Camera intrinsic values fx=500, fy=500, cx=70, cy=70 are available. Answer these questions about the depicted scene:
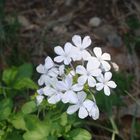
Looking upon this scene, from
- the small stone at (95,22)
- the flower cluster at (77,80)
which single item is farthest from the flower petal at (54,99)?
the small stone at (95,22)

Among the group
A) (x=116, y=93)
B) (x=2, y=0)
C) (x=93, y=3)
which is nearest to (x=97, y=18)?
(x=93, y=3)

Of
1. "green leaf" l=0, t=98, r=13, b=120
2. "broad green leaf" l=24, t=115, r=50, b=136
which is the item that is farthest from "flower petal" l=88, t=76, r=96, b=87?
"green leaf" l=0, t=98, r=13, b=120

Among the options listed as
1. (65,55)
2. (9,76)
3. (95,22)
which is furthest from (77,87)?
(95,22)

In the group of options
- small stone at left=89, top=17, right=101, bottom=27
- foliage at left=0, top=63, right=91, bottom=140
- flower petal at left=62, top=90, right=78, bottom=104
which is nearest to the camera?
flower petal at left=62, top=90, right=78, bottom=104

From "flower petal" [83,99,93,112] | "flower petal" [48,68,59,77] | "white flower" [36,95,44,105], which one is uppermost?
"flower petal" [48,68,59,77]

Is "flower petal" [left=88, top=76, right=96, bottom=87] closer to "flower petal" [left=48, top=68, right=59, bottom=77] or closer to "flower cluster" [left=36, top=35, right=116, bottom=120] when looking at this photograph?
"flower cluster" [left=36, top=35, right=116, bottom=120]

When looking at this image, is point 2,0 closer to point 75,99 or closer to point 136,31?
point 136,31

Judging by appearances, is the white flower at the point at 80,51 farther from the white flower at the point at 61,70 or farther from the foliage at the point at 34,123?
the foliage at the point at 34,123
